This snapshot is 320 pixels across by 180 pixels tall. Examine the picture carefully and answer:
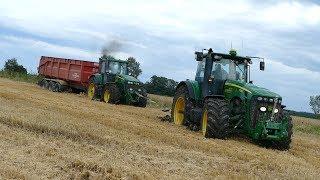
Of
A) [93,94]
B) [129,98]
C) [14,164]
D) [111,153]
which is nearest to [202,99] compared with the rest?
[111,153]

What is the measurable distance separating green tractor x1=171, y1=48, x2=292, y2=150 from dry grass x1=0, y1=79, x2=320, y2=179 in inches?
13.9

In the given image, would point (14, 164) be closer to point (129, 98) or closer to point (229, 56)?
point (229, 56)

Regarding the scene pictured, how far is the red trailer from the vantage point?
28.2 meters

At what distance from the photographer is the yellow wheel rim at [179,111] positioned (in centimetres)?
1615

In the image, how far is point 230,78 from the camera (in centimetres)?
1427

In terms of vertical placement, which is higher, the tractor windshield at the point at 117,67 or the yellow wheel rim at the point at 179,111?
the tractor windshield at the point at 117,67

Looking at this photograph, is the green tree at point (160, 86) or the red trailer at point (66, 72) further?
the green tree at point (160, 86)

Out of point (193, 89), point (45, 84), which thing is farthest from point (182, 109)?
point (45, 84)

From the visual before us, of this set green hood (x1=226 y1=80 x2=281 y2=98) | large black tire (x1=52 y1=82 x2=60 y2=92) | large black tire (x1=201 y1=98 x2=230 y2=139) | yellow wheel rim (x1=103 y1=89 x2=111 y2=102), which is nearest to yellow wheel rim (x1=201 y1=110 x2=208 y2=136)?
large black tire (x1=201 y1=98 x2=230 y2=139)

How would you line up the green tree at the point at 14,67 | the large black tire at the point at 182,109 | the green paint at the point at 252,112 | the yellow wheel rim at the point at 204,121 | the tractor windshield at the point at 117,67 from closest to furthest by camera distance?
the green paint at the point at 252,112
the yellow wheel rim at the point at 204,121
the large black tire at the point at 182,109
the tractor windshield at the point at 117,67
the green tree at the point at 14,67

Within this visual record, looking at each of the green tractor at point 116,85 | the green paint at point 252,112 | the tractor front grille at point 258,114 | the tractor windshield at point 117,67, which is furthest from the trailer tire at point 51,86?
the tractor front grille at point 258,114

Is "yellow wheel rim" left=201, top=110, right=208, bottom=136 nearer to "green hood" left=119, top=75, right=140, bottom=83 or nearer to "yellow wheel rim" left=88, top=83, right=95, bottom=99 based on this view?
"green hood" left=119, top=75, right=140, bottom=83

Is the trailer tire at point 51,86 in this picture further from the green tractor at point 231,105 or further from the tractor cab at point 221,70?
the tractor cab at point 221,70

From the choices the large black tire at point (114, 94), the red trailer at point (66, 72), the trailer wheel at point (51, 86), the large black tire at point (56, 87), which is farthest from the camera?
the trailer wheel at point (51, 86)
